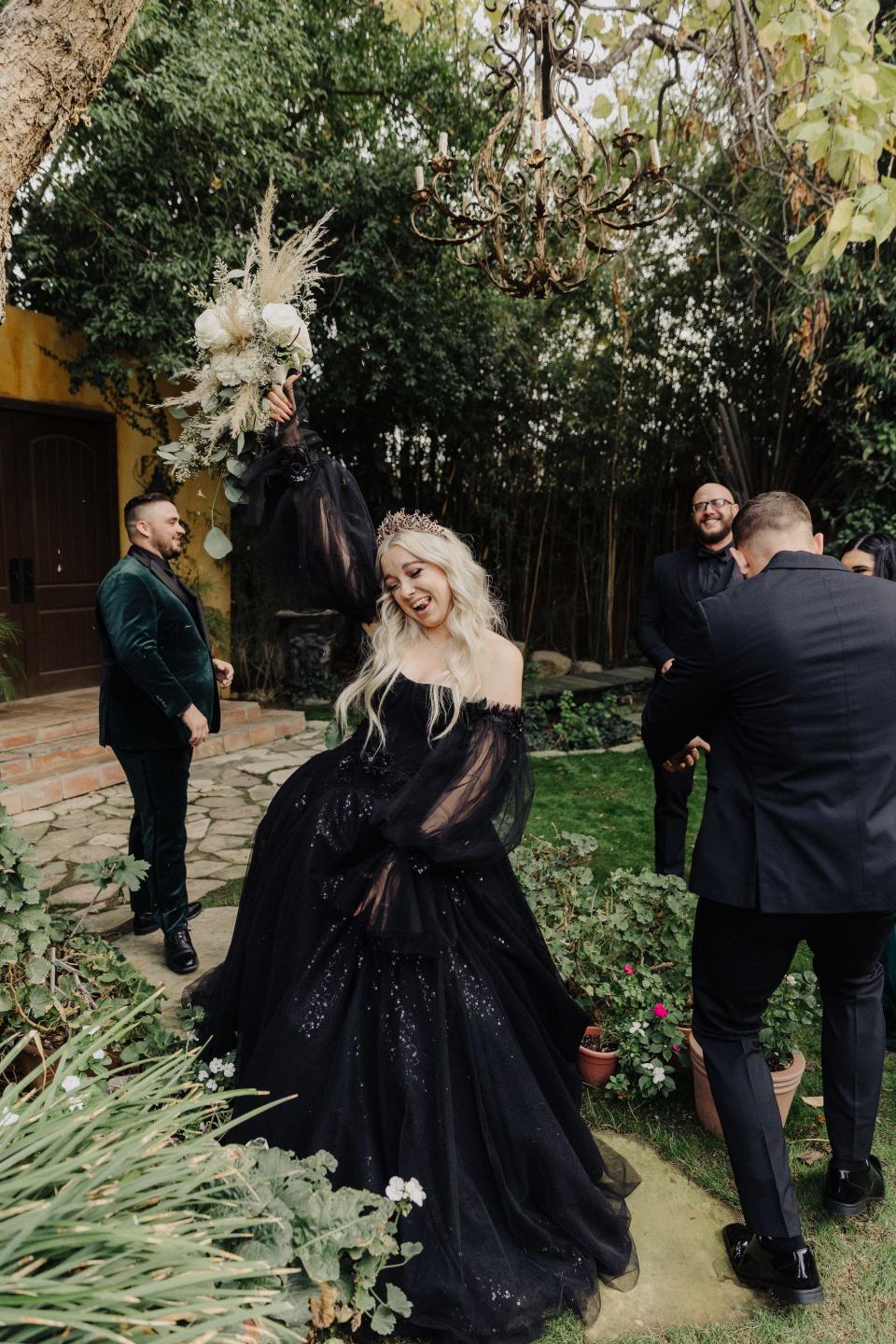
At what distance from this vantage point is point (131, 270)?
654 cm

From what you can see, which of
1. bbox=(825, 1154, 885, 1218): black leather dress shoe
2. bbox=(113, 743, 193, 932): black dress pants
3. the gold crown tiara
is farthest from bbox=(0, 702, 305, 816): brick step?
bbox=(825, 1154, 885, 1218): black leather dress shoe

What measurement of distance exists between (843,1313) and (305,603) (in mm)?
2182

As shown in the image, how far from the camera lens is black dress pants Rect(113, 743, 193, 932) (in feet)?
11.5

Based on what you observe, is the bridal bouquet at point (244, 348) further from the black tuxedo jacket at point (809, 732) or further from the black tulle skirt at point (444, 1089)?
the black tuxedo jacket at point (809, 732)

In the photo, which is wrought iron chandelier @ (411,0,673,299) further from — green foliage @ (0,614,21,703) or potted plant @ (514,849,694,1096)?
green foliage @ (0,614,21,703)

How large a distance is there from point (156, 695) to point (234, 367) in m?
1.57

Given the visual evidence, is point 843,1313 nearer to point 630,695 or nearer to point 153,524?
point 153,524

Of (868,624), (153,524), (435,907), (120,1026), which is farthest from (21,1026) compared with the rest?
(868,624)

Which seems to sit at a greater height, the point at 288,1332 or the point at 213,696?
the point at 213,696

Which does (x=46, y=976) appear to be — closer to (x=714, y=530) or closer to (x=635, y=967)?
(x=635, y=967)

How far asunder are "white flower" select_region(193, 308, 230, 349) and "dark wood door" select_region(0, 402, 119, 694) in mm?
5795

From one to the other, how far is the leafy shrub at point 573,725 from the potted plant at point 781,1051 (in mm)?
4806

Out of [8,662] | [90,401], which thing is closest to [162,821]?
[8,662]

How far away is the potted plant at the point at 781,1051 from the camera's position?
8.11 feet
